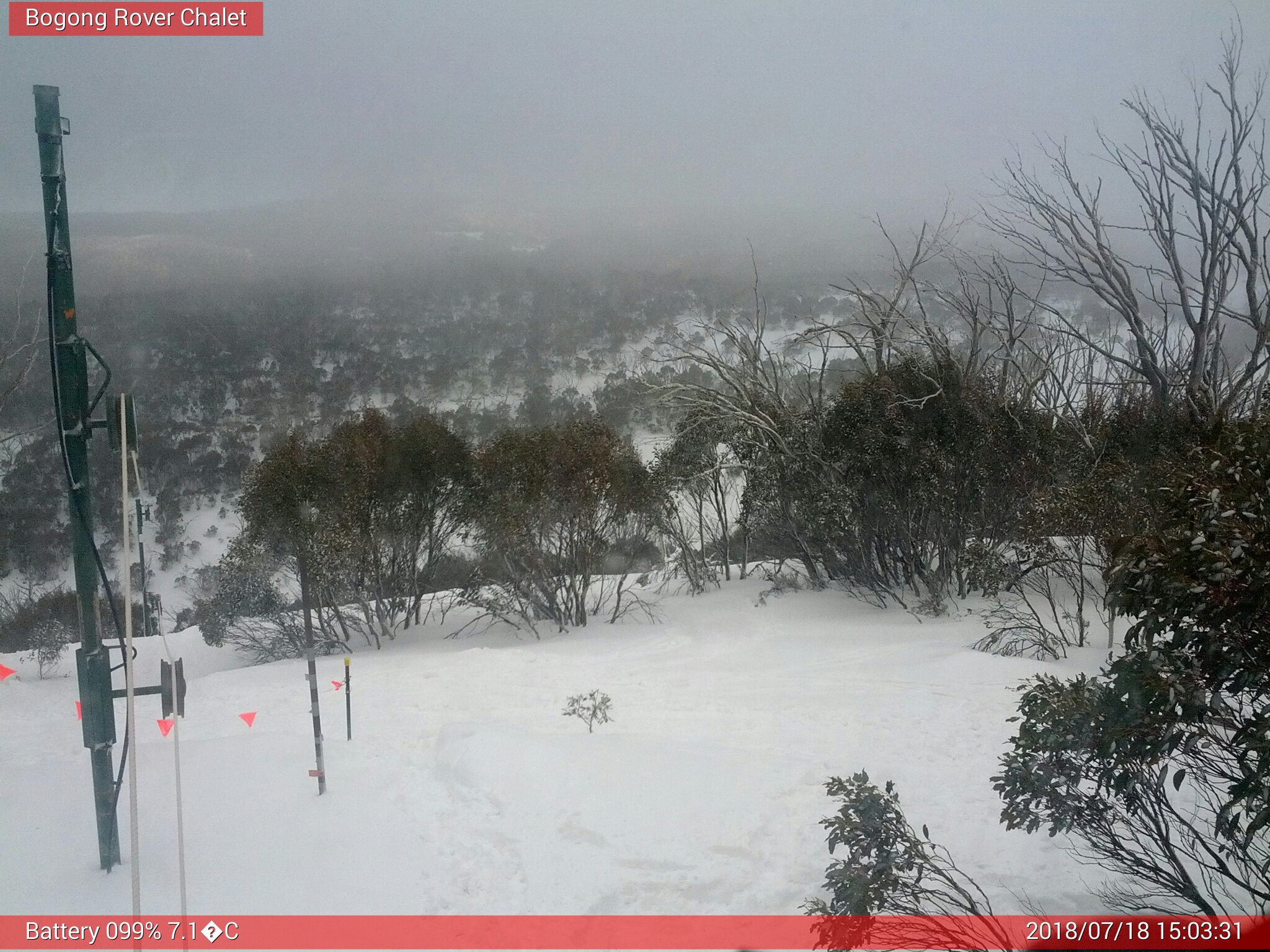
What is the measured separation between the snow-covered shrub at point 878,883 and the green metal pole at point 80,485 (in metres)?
2.85

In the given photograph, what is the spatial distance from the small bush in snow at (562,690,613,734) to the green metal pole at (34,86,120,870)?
10.1ft

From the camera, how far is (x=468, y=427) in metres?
14.6

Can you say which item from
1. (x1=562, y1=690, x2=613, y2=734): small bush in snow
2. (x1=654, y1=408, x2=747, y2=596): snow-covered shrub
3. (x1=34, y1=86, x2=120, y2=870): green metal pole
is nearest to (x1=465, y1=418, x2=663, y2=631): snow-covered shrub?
(x1=654, y1=408, x2=747, y2=596): snow-covered shrub

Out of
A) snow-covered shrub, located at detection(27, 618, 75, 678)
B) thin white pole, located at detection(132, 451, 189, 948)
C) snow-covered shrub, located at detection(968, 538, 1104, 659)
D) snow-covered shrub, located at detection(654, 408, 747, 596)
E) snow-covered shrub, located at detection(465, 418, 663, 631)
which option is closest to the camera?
thin white pole, located at detection(132, 451, 189, 948)

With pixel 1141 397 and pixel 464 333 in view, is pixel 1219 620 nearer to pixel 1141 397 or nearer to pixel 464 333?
pixel 1141 397

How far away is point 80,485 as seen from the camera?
3338mm

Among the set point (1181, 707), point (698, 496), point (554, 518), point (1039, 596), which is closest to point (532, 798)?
point (1181, 707)

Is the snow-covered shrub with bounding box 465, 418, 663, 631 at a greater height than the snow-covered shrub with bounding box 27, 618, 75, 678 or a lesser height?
greater

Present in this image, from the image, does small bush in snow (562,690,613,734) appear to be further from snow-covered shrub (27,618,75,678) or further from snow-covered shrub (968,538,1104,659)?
snow-covered shrub (27,618,75,678)

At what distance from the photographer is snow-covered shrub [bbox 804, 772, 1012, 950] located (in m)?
2.46

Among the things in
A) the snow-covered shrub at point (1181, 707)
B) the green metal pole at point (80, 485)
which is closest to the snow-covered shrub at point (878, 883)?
the snow-covered shrub at point (1181, 707)

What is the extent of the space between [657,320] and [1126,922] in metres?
21.3

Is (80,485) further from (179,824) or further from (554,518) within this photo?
(554,518)

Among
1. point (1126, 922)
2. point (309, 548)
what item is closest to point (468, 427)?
point (309, 548)
